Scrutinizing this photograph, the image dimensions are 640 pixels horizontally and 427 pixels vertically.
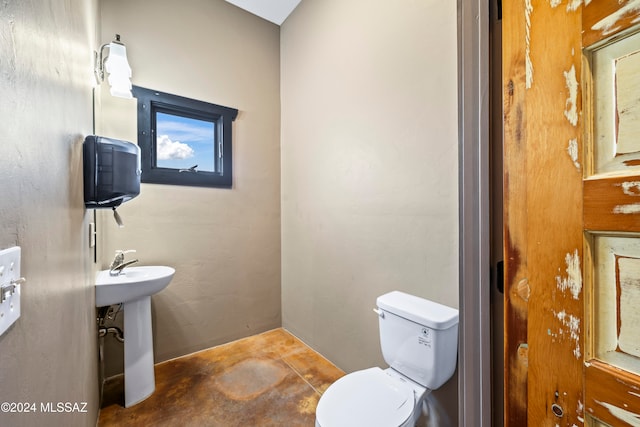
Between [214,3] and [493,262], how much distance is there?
2758mm

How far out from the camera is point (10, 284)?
16.0 inches

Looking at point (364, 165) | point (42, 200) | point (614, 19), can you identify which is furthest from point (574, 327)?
point (364, 165)

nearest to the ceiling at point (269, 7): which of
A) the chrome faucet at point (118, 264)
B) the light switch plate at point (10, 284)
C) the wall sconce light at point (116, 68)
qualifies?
the wall sconce light at point (116, 68)

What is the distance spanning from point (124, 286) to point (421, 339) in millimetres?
1617

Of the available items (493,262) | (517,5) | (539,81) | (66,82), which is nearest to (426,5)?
(517,5)

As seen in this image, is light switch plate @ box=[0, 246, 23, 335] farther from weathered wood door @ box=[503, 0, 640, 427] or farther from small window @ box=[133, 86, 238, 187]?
small window @ box=[133, 86, 238, 187]

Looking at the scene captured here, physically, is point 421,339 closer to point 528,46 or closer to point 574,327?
point 574,327

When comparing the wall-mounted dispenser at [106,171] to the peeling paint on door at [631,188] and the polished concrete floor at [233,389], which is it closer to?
the polished concrete floor at [233,389]

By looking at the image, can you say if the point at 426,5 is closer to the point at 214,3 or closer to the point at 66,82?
the point at 66,82

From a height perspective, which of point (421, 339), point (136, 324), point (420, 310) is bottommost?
point (136, 324)

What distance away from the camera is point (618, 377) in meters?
0.45

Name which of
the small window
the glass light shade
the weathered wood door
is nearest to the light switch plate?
the weathered wood door

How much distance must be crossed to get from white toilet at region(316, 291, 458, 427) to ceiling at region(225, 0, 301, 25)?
253 cm

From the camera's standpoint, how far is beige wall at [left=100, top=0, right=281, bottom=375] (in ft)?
6.26
